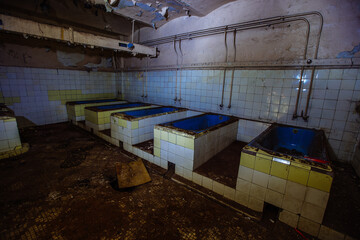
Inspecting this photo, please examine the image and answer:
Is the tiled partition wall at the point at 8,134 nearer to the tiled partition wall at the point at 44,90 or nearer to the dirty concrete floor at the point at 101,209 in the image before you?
the dirty concrete floor at the point at 101,209

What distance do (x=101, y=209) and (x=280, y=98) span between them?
152 inches

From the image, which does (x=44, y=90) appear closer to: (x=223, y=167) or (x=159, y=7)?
(x=159, y=7)

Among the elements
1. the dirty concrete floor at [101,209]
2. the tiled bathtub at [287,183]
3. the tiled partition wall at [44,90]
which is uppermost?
the tiled partition wall at [44,90]

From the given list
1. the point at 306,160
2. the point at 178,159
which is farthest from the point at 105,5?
the point at 306,160

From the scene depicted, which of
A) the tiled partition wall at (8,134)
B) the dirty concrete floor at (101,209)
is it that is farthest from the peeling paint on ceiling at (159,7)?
the dirty concrete floor at (101,209)

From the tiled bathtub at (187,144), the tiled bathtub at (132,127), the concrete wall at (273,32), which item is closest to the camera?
the tiled bathtub at (187,144)

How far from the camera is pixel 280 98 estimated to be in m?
3.43

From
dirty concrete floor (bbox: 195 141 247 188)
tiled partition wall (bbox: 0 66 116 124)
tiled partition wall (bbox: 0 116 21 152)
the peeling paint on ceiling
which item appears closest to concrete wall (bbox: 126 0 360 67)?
the peeling paint on ceiling

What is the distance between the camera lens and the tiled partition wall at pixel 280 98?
288cm

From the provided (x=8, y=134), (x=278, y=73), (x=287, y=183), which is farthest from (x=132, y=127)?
(x=278, y=73)

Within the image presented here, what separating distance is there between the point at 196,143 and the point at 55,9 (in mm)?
5554

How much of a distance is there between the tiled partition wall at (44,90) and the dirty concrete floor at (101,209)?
8.94 feet

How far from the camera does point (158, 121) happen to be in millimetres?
3920

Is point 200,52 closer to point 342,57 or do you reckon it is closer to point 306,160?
point 342,57
